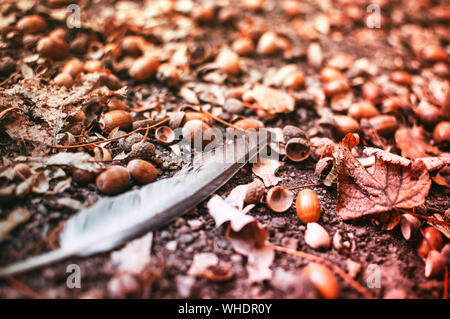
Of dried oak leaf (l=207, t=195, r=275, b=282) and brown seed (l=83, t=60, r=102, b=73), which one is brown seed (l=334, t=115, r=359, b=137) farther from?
brown seed (l=83, t=60, r=102, b=73)

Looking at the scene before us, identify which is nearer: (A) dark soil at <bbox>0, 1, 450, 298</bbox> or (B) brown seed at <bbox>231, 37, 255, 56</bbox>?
(A) dark soil at <bbox>0, 1, 450, 298</bbox>

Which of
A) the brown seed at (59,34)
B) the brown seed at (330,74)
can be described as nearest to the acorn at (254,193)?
the brown seed at (330,74)

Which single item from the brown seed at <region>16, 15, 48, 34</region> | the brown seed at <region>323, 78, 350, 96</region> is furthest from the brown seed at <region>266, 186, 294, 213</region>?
the brown seed at <region>16, 15, 48, 34</region>

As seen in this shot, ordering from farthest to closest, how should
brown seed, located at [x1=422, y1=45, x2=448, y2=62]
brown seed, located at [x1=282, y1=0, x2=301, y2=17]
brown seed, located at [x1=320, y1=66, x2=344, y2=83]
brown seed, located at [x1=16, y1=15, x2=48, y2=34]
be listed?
1. brown seed, located at [x1=282, y1=0, x2=301, y2=17]
2. brown seed, located at [x1=422, y1=45, x2=448, y2=62]
3. brown seed, located at [x1=320, y1=66, x2=344, y2=83]
4. brown seed, located at [x1=16, y1=15, x2=48, y2=34]

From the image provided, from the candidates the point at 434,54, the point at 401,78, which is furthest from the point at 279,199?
the point at 434,54

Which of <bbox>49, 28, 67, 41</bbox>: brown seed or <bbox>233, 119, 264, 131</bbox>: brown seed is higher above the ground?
<bbox>49, 28, 67, 41</bbox>: brown seed

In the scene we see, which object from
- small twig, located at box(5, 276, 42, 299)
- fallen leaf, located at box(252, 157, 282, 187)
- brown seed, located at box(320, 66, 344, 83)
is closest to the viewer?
small twig, located at box(5, 276, 42, 299)
